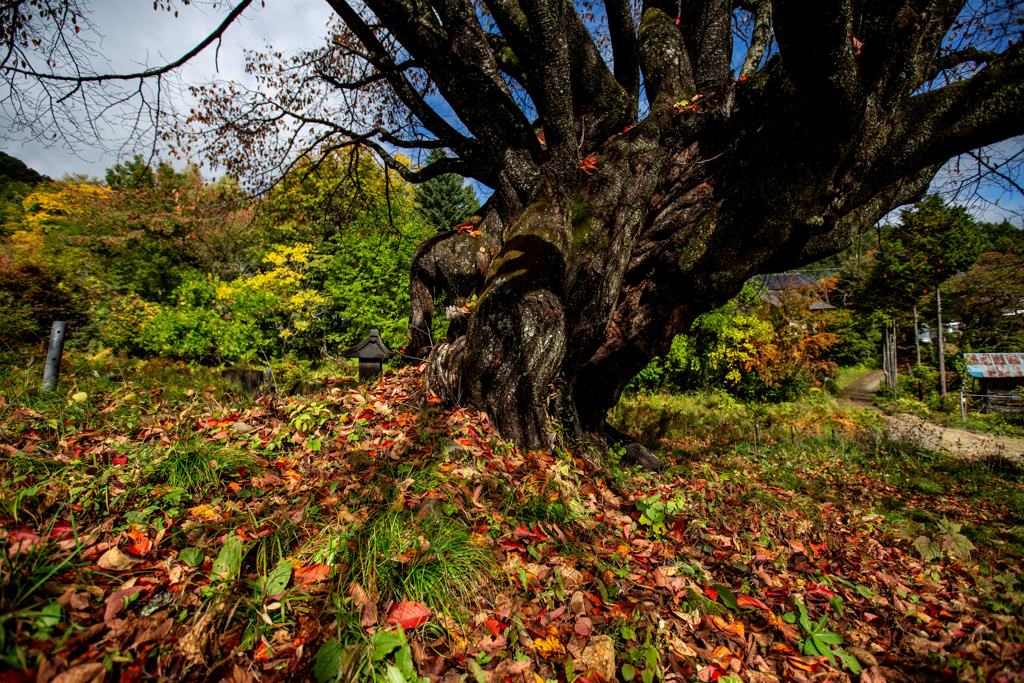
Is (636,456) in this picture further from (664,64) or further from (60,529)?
(664,64)

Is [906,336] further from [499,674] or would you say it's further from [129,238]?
[129,238]

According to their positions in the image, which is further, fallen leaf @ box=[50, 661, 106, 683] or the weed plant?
the weed plant

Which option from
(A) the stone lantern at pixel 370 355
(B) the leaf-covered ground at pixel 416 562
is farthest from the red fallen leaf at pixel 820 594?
(A) the stone lantern at pixel 370 355

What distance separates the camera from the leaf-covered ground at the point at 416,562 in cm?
138

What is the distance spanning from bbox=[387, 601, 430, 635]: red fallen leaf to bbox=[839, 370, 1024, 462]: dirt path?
1093 centimetres

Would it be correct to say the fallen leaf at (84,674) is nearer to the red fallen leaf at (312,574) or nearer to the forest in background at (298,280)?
the red fallen leaf at (312,574)

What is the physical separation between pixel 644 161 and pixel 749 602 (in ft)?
11.4

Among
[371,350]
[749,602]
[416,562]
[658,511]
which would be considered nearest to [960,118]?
[658,511]

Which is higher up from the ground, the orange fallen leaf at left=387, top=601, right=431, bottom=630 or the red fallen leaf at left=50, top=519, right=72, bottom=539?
the red fallen leaf at left=50, top=519, right=72, bottom=539

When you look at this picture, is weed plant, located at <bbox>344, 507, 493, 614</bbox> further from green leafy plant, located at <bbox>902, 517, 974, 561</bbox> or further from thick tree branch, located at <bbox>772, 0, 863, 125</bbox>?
thick tree branch, located at <bbox>772, 0, 863, 125</bbox>

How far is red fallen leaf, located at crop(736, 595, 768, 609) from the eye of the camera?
2.17 meters

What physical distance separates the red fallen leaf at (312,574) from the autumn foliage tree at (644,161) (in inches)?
66.5

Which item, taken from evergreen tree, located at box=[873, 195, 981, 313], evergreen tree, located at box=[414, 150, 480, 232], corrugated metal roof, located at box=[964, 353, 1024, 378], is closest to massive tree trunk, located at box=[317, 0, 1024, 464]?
evergreen tree, located at box=[873, 195, 981, 313]

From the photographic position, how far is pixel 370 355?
18.4 feet
